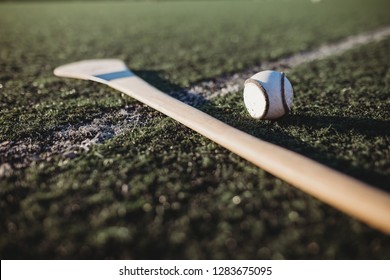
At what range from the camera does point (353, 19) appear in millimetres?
11500

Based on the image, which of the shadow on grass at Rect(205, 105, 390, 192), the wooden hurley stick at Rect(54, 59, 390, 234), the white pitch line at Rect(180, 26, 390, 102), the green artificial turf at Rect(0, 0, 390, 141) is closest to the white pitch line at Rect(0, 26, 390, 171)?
the white pitch line at Rect(180, 26, 390, 102)

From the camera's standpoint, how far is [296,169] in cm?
239

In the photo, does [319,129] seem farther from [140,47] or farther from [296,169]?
[140,47]

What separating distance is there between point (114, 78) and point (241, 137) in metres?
2.67

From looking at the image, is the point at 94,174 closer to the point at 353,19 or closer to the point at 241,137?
the point at 241,137

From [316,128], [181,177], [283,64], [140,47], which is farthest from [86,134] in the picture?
[140,47]

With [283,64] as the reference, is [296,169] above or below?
below

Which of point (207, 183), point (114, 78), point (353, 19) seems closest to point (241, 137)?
point (207, 183)

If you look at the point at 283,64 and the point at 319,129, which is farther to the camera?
the point at 283,64

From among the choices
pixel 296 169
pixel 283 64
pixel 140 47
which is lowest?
pixel 296 169

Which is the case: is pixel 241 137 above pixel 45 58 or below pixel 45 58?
below

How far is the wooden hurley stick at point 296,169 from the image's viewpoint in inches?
79.7

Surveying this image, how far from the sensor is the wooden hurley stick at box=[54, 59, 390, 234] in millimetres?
2025

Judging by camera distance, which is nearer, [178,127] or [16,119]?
[178,127]
